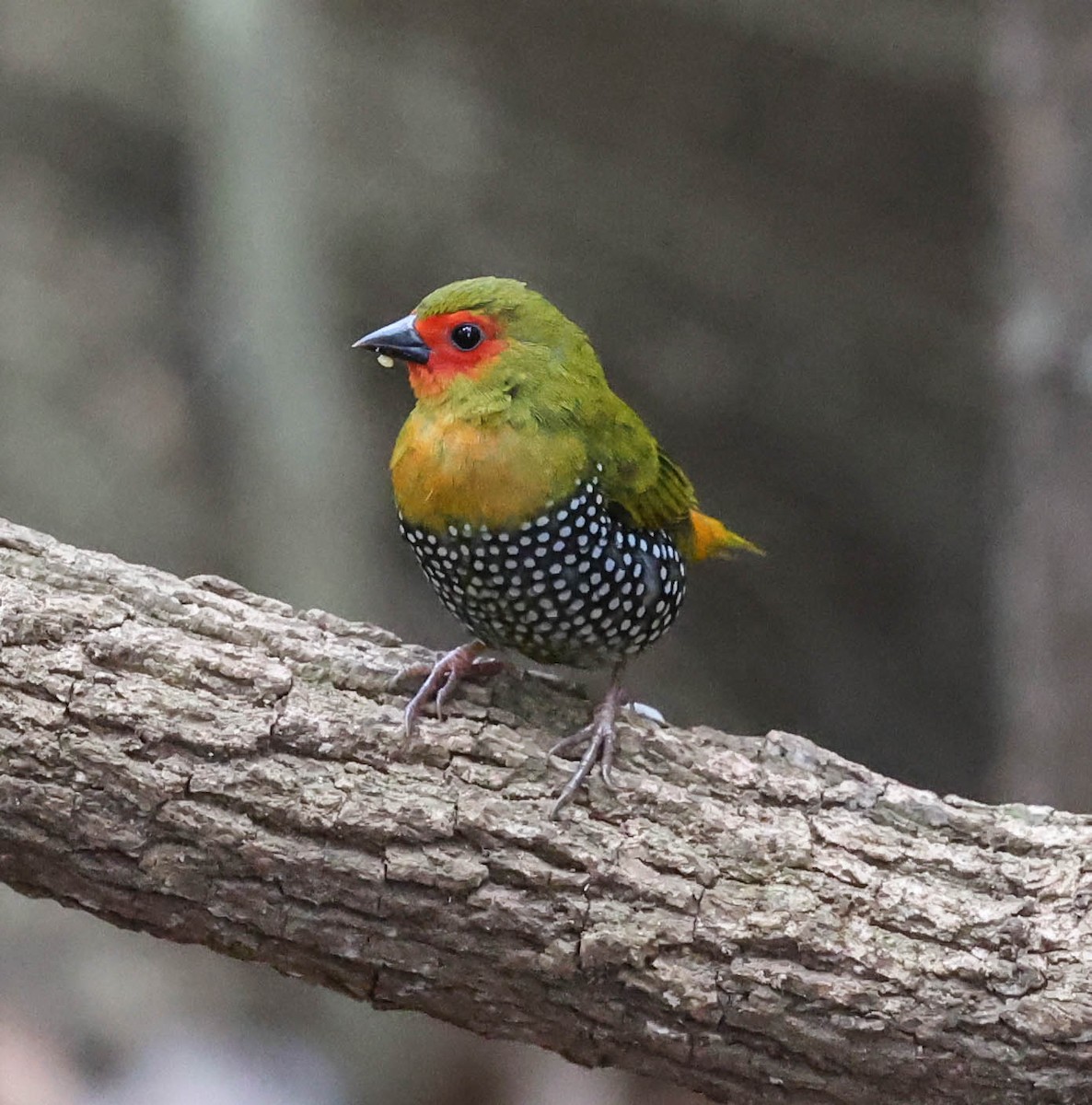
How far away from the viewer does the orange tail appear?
3.60m

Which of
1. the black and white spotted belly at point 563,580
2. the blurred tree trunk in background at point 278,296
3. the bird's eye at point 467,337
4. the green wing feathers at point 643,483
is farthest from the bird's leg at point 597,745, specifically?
the blurred tree trunk in background at point 278,296

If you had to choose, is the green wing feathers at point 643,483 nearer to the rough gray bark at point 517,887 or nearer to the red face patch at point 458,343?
the red face patch at point 458,343

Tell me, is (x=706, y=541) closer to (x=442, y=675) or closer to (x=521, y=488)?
(x=521, y=488)

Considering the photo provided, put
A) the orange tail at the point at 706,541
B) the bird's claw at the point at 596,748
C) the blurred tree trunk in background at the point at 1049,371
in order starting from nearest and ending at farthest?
the bird's claw at the point at 596,748, the orange tail at the point at 706,541, the blurred tree trunk in background at the point at 1049,371

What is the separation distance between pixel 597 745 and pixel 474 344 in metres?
0.99

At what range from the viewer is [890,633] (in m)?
6.56

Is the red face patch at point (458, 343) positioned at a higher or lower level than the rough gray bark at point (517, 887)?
higher

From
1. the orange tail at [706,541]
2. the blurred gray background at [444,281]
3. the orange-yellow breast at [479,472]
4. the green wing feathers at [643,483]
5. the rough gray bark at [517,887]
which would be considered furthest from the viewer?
the blurred gray background at [444,281]

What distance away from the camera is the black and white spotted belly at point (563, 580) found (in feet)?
9.96

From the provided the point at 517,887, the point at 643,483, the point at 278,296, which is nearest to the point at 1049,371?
the point at 643,483

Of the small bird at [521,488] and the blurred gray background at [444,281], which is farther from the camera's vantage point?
the blurred gray background at [444,281]

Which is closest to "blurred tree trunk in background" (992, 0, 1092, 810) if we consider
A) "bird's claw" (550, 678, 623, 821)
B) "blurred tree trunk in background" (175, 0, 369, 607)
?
"bird's claw" (550, 678, 623, 821)

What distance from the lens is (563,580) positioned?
10.2 ft

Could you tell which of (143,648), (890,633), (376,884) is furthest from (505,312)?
(890,633)
